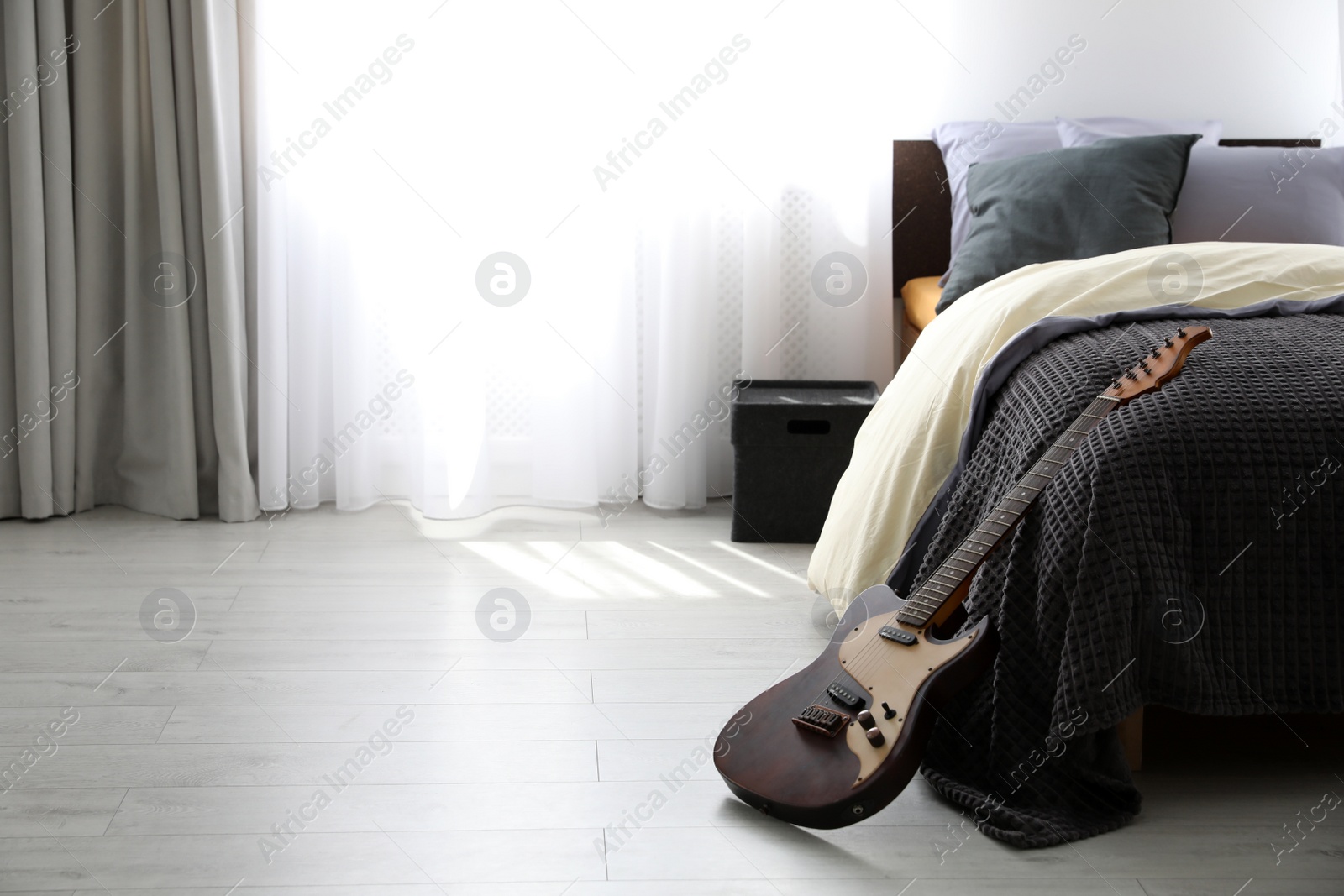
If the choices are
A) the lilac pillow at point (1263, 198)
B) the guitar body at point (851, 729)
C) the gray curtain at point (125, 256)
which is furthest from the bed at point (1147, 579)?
the gray curtain at point (125, 256)

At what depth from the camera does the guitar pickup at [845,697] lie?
4.74 feet

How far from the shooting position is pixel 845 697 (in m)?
1.46

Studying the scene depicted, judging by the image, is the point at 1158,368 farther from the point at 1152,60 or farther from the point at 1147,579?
the point at 1152,60

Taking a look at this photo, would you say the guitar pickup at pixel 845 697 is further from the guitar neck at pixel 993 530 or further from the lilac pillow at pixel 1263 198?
the lilac pillow at pixel 1263 198

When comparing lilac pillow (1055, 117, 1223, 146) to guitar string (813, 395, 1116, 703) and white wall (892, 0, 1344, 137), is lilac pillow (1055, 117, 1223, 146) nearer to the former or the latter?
white wall (892, 0, 1344, 137)

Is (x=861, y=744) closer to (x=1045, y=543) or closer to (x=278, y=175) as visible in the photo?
(x=1045, y=543)

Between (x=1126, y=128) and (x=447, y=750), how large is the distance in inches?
93.2

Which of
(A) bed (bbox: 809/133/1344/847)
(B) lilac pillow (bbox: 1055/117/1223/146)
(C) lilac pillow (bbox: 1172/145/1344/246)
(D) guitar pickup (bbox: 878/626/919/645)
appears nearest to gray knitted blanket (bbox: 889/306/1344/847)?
(A) bed (bbox: 809/133/1344/847)

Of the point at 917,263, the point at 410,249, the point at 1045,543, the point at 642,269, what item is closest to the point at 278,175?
the point at 410,249

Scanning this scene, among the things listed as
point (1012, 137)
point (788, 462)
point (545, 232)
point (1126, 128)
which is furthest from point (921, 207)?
point (545, 232)

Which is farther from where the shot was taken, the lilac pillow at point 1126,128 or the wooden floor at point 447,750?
the lilac pillow at point 1126,128

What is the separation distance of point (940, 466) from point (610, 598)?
769 mm

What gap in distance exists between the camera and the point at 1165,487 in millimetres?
1456

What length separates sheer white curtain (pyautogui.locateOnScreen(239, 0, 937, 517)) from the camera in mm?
2896
